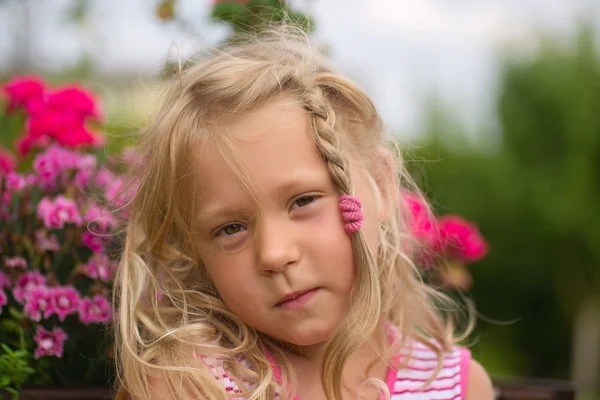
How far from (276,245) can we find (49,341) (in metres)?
0.78

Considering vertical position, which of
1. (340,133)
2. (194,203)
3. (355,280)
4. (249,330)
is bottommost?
(249,330)

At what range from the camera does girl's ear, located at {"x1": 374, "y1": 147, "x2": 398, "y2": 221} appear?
197cm

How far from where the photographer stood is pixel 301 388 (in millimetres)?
1840

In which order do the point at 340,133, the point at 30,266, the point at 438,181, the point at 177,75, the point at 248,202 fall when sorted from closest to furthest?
the point at 248,202 → the point at 340,133 → the point at 177,75 → the point at 30,266 → the point at 438,181

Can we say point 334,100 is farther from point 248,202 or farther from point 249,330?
point 249,330

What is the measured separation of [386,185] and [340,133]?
0.82ft

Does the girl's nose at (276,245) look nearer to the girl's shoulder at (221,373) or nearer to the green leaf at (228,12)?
the girl's shoulder at (221,373)

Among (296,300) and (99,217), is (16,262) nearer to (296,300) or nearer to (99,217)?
(99,217)

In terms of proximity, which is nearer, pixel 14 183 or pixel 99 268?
pixel 99 268

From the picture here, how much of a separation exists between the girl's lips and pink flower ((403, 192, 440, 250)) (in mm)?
604

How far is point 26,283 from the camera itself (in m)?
2.13

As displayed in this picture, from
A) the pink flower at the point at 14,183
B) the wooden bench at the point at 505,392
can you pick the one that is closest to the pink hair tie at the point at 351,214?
the wooden bench at the point at 505,392

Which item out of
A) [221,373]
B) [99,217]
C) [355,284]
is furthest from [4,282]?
[355,284]

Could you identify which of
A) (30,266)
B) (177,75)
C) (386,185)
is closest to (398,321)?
(386,185)
